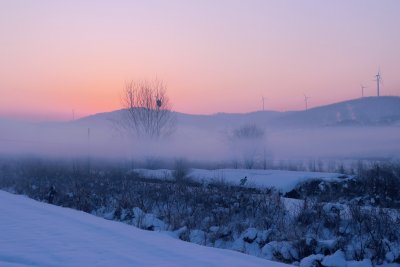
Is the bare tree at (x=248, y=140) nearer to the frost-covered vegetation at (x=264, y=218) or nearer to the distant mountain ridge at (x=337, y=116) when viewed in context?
the frost-covered vegetation at (x=264, y=218)

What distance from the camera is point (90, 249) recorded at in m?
6.66

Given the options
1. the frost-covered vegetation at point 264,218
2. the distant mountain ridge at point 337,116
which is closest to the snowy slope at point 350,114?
the distant mountain ridge at point 337,116

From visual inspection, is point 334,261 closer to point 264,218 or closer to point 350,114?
point 264,218

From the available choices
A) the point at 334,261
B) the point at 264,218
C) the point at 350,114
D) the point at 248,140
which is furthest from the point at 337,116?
the point at 334,261

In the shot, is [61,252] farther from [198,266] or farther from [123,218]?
[123,218]

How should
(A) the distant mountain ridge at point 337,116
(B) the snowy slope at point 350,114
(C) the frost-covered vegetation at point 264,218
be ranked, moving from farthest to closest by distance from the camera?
1. (B) the snowy slope at point 350,114
2. (A) the distant mountain ridge at point 337,116
3. (C) the frost-covered vegetation at point 264,218

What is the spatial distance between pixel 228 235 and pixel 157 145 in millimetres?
39008

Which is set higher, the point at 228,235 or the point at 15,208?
the point at 15,208

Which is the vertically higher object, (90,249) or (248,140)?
(248,140)

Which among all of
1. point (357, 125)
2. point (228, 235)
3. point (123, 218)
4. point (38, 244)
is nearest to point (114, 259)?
point (38, 244)

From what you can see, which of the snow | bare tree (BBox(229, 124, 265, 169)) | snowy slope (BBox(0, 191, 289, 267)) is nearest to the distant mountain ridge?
bare tree (BBox(229, 124, 265, 169))

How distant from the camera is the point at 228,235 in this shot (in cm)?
1096

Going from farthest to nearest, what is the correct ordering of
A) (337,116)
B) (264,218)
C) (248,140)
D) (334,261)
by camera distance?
(337,116)
(248,140)
(264,218)
(334,261)

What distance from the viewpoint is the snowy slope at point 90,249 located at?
6031 mm
